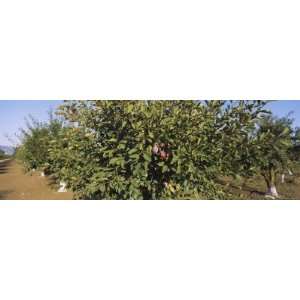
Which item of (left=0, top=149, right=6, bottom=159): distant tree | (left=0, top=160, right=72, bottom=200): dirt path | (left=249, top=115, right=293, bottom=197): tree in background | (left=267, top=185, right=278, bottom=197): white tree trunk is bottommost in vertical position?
(left=0, top=160, right=72, bottom=200): dirt path

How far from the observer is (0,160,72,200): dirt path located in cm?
483

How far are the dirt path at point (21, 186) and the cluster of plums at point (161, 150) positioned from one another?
1662 millimetres

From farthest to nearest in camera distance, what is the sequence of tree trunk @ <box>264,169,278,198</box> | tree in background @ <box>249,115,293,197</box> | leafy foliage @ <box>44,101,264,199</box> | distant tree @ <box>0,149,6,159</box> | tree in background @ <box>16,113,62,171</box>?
1. distant tree @ <box>0,149,6,159</box>
2. tree in background @ <box>16,113,62,171</box>
3. tree trunk @ <box>264,169,278,198</box>
4. tree in background @ <box>249,115,293,197</box>
5. leafy foliage @ <box>44,101,264,199</box>

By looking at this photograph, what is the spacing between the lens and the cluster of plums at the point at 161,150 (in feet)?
11.0

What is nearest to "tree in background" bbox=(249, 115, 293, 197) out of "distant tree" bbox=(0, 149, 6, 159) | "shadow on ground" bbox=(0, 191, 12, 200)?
"shadow on ground" bbox=(0, 191, 12, 200)

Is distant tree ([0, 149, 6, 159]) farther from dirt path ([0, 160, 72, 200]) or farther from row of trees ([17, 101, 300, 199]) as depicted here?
row of trees ([17, 101, 300, 199])

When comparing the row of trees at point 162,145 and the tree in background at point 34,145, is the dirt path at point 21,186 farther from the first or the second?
the row of trees at point 162,145

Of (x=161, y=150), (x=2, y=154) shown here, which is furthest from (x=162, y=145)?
(x=2, y=154)

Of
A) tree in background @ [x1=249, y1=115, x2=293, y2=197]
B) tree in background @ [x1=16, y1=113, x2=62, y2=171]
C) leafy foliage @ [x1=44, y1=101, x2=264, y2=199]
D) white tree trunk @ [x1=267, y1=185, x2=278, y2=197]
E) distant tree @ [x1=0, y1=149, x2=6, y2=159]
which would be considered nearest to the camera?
leafy foliage @ [x1=44, y1=101, x2=264, y2=199]

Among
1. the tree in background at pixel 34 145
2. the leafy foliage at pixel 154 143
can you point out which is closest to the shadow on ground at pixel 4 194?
the tree in background at pixel 34 145
